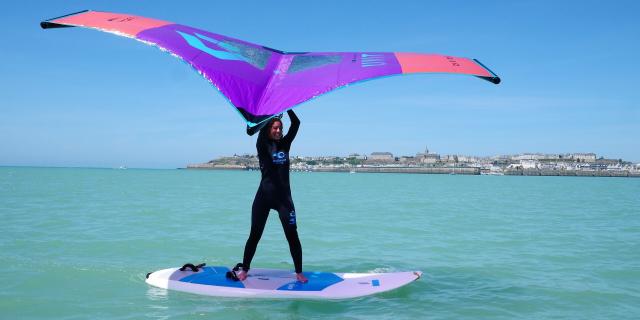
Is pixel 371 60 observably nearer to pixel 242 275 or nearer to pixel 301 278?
pixel 301 278

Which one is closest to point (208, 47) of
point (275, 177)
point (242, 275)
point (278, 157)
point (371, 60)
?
point (278, 157)

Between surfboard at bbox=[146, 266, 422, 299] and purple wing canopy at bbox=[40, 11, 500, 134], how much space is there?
271 centimetres

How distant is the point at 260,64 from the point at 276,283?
121 inches

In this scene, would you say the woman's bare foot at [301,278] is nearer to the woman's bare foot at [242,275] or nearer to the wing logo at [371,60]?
the woman's bare foot at [242,275]

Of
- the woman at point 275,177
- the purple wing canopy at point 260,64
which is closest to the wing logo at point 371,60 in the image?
the purple wing canopy at point 260,64

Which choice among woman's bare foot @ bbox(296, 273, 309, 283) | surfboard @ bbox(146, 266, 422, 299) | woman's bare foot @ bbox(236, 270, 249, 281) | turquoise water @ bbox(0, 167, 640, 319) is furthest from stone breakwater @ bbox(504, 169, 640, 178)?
woman's bare foot @ bbox(236, 270, 249, 281)

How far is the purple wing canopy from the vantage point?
236 inches

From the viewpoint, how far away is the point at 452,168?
174 meters

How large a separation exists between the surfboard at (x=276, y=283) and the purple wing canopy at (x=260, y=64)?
2.71 meters

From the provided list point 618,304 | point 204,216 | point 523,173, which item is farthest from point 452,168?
point 618,304

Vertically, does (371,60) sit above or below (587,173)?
above

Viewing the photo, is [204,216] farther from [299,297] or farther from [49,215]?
[299,297]

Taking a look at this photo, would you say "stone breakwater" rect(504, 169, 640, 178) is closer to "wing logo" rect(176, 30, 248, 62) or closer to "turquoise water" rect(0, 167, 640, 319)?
"turquoise water" rect(0, 167, 640, 319)

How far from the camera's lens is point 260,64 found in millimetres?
6770
